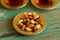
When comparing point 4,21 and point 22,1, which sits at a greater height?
point 22,1

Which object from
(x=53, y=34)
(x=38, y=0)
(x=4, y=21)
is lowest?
(x=53, y=34)

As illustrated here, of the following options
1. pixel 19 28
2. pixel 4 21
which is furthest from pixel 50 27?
pixel 4 21

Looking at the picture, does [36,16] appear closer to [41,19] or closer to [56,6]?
[41,19]
